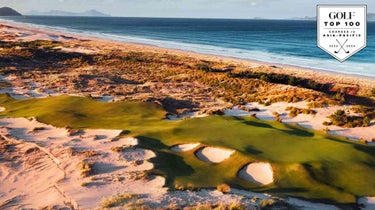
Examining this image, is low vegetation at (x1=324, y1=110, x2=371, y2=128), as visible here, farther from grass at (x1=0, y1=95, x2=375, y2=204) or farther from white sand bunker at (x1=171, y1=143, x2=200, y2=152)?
white sand bunker at (x1=171, y1=143, x2=200, y2=152)

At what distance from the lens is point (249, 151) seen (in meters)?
16.9

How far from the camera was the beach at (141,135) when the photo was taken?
13258mm

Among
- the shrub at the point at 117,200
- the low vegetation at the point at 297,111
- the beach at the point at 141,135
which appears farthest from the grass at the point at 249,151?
the low vegetation at the point at 297,111

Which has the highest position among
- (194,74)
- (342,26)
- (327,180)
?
(342,26)

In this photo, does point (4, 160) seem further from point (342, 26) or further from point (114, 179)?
point (342, 26)

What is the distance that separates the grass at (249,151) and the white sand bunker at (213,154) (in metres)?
0.35

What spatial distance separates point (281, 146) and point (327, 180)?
9.60 ft

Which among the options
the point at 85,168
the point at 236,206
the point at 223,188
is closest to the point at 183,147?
the point at 85,168

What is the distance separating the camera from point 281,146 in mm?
17438

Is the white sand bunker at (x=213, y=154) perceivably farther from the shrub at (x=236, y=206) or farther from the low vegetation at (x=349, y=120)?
the low vegetation at (x=349, y=120)

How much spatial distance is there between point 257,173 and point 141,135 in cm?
617

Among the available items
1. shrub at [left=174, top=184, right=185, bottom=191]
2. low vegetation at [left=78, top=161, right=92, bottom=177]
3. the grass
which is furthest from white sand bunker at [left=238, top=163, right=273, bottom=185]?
low vegetation at [left=78, top=161, right=92, bottom=177]

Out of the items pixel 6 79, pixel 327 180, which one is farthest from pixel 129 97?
pixel 327 180

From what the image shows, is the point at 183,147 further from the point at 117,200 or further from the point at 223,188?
the point at 117,200
